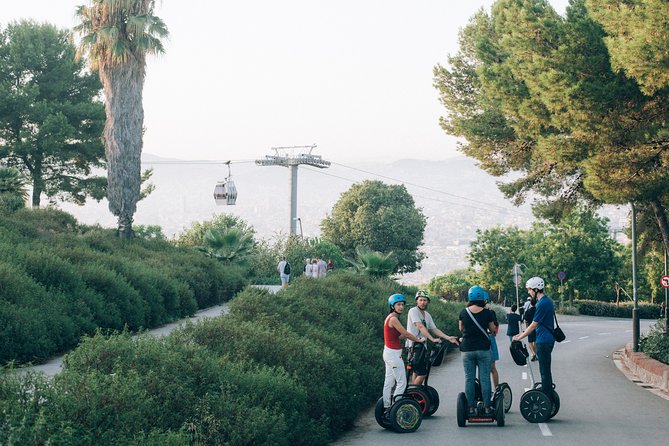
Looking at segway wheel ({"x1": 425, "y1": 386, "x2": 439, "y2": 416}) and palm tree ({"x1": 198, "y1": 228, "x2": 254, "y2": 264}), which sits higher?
palm tree ({"x1": 198, "y1": 228, "x2": 254, "y2": 264})

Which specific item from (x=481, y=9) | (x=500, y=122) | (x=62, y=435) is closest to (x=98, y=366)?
(x=62, y=435)

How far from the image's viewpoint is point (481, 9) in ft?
95.8

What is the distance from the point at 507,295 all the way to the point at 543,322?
2835 inches

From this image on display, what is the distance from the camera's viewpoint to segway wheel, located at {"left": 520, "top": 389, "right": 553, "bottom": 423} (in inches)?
514

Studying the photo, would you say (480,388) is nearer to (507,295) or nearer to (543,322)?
(543,322)

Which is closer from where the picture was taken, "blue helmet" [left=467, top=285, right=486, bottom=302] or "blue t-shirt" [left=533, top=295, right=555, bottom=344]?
"blue helmet" [left=467, top=285, right=486, bottom=302]

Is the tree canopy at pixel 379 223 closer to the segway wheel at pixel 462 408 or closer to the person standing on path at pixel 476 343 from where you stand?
the segway wheel at pixel 462 408

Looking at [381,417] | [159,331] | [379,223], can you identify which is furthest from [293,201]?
[381,417]

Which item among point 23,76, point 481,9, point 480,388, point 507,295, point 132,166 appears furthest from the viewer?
point 507,295

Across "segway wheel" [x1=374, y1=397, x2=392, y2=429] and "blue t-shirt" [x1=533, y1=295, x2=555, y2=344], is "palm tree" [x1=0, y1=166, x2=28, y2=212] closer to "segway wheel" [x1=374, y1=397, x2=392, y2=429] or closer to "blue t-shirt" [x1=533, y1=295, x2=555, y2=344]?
"segway wheel" [x1=374, y1=397, x2=392, y2=429]

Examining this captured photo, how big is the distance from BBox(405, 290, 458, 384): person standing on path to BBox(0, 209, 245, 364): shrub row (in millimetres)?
7486

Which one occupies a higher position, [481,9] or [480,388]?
[481,9]

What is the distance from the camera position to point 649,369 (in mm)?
20516

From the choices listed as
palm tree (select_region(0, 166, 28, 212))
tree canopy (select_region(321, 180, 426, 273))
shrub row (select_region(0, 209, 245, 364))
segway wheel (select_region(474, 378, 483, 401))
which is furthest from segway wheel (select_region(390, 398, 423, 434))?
tree canopy (select_region(321, 180, 426, 273))
